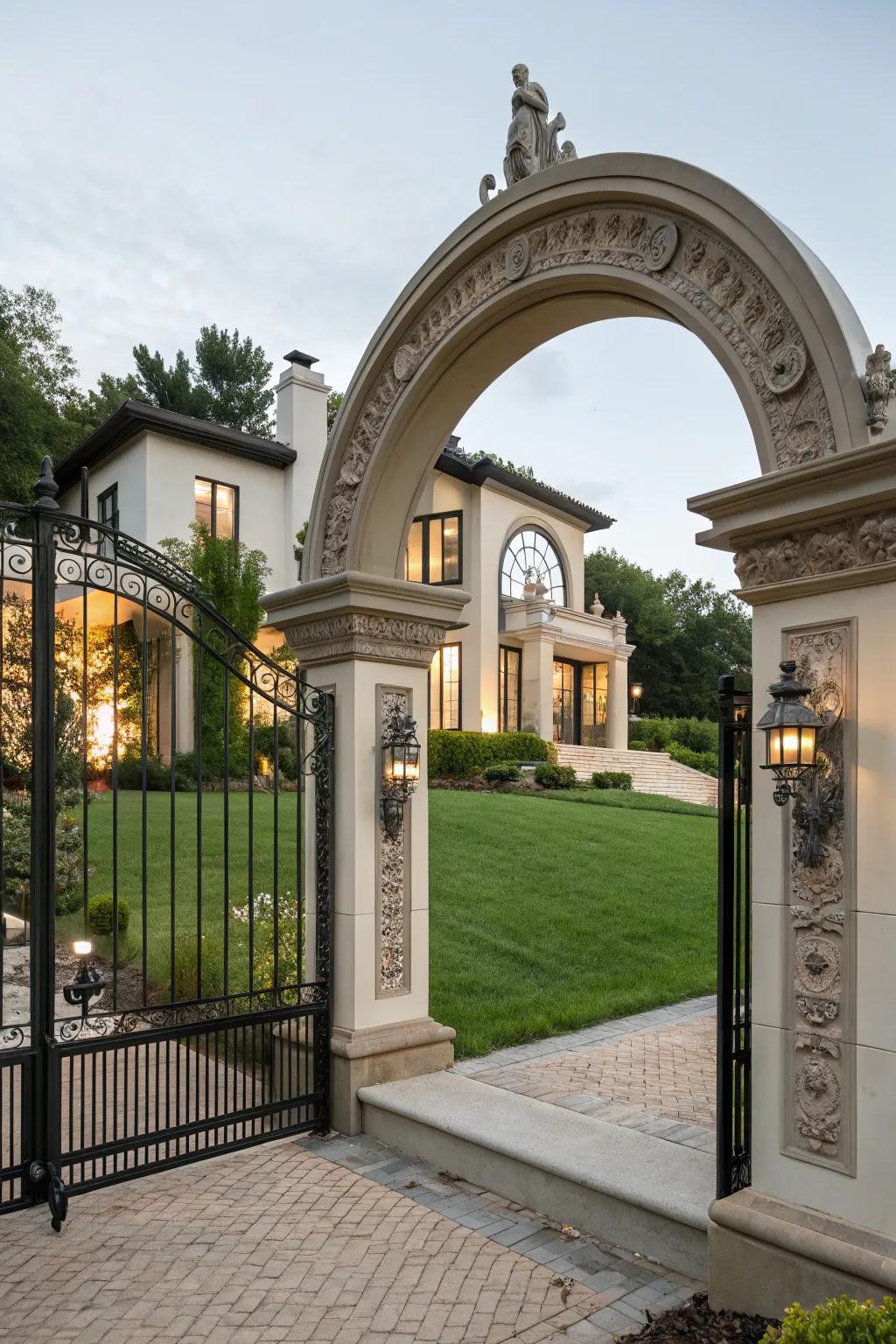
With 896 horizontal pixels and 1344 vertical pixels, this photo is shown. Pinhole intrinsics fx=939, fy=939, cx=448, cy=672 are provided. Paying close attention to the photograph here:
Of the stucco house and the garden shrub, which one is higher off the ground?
the stucco house

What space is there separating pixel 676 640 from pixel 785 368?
39263 mm

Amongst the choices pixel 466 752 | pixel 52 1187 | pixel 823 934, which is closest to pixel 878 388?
pixel 823 934

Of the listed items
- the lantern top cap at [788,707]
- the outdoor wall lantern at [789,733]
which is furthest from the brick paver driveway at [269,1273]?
the lantern top cap at [788,707]

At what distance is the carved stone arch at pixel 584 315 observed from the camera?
3.58 metres

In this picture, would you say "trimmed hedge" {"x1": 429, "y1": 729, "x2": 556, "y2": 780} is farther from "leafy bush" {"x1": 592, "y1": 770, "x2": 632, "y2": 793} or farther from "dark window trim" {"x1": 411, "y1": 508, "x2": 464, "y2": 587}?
"dark window trim" {"x1": 411, "y1": 508, "x2": 464, "y2": 587}

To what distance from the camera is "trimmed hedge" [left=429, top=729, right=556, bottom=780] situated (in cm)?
2072

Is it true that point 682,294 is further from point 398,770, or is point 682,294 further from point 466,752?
point 466,752

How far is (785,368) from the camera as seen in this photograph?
144 inches

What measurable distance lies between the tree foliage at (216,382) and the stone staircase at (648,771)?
16.8 meters

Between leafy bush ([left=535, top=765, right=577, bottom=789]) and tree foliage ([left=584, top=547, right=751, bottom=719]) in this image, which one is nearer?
leafy bush ([left=535, top=765, right=577, bottom=789])

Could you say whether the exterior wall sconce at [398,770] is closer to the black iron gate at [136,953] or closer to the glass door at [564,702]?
the black iron gate at [136,953]

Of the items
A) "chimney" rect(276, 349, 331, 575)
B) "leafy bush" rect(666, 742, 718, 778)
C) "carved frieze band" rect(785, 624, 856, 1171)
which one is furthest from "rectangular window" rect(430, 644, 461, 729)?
"carved frieze band" rect(785, 624, 856, 1171)

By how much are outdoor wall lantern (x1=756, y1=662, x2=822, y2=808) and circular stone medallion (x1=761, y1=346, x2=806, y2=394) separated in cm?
111

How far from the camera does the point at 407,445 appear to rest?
19.2 feet
